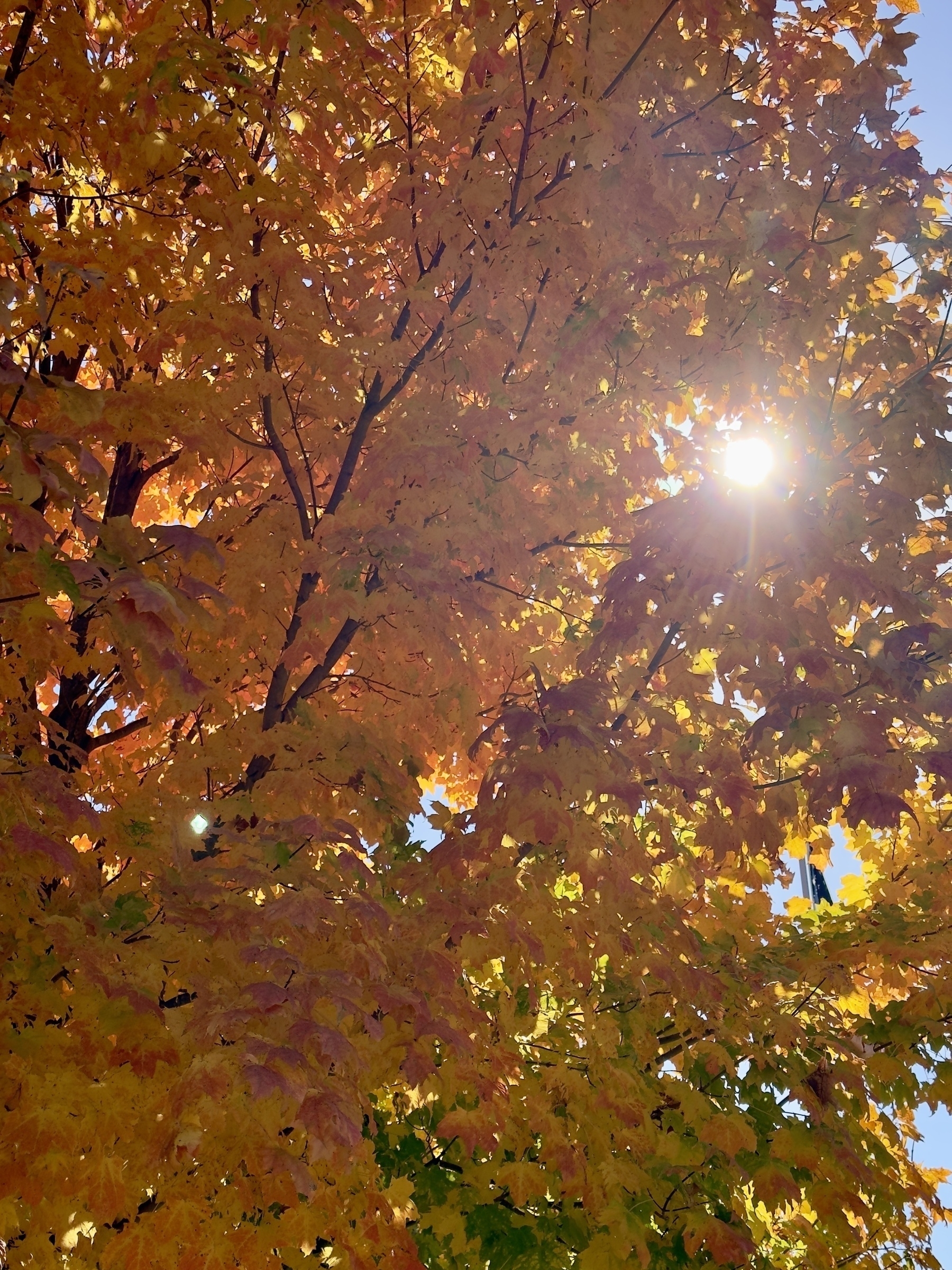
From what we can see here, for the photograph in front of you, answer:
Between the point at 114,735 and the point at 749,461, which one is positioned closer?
the point at 749,461

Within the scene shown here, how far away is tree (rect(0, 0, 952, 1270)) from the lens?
342cm

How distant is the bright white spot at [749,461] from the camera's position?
14.0 ft

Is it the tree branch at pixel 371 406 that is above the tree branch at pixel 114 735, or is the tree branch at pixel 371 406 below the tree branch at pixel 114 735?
above

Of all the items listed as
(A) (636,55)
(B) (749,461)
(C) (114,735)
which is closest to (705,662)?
(B) (749,461)

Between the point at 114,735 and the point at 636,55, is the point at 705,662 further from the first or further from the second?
the point at 114,735

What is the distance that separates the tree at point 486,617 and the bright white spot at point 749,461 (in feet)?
0.41

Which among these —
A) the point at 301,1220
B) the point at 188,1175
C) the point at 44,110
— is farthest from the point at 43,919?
the point at 44,110

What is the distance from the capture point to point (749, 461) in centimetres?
505

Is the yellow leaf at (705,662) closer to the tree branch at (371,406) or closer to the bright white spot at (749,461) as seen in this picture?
the bright white spot at (749,461)

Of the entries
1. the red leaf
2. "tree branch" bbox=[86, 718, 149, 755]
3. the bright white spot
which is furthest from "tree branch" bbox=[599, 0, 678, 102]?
"tree branch" bbox=[86, 718, 149, 755]

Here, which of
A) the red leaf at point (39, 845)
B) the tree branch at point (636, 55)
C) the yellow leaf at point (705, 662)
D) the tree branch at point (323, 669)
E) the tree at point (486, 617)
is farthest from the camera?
the yellow leaf at point (705, 662)

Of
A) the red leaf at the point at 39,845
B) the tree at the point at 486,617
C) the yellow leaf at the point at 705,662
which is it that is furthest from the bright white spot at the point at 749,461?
the red leaf at the point at 39,845

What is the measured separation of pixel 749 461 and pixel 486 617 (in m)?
1.73

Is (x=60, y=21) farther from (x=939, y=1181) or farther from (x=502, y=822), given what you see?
(x=939, y=1181)
